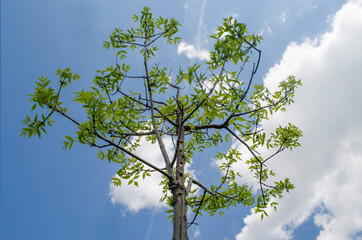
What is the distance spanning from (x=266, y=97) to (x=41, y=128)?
3976 mm

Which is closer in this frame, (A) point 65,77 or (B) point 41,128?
(B) point 41,128

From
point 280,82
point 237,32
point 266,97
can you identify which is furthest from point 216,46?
point 280,82

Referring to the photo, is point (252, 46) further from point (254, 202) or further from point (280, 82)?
point (254, 202)

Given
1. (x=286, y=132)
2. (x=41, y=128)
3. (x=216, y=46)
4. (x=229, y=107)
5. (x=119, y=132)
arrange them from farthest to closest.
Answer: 1. (x=286, y=132)
2. (x=119, y=132)
3. (x=216, y=46)
4. (x=229, y=107)
5. (x=41, y=128)

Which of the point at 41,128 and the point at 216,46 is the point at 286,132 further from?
the point at 41,128

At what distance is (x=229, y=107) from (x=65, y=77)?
2375mm

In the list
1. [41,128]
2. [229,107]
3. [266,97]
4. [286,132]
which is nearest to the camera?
[41,128]

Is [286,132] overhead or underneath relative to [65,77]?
underneath

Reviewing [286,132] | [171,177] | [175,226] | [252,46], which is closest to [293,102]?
[286,132]

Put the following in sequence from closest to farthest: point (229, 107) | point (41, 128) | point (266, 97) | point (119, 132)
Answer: point (41, 128) → point (229, 107) → point (119, 132) → point (266, 97)

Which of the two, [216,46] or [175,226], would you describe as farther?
[216,46]

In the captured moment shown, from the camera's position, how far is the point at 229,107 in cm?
289

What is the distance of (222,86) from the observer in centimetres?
296

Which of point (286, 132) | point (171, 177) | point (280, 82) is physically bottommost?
point (171, 177)
